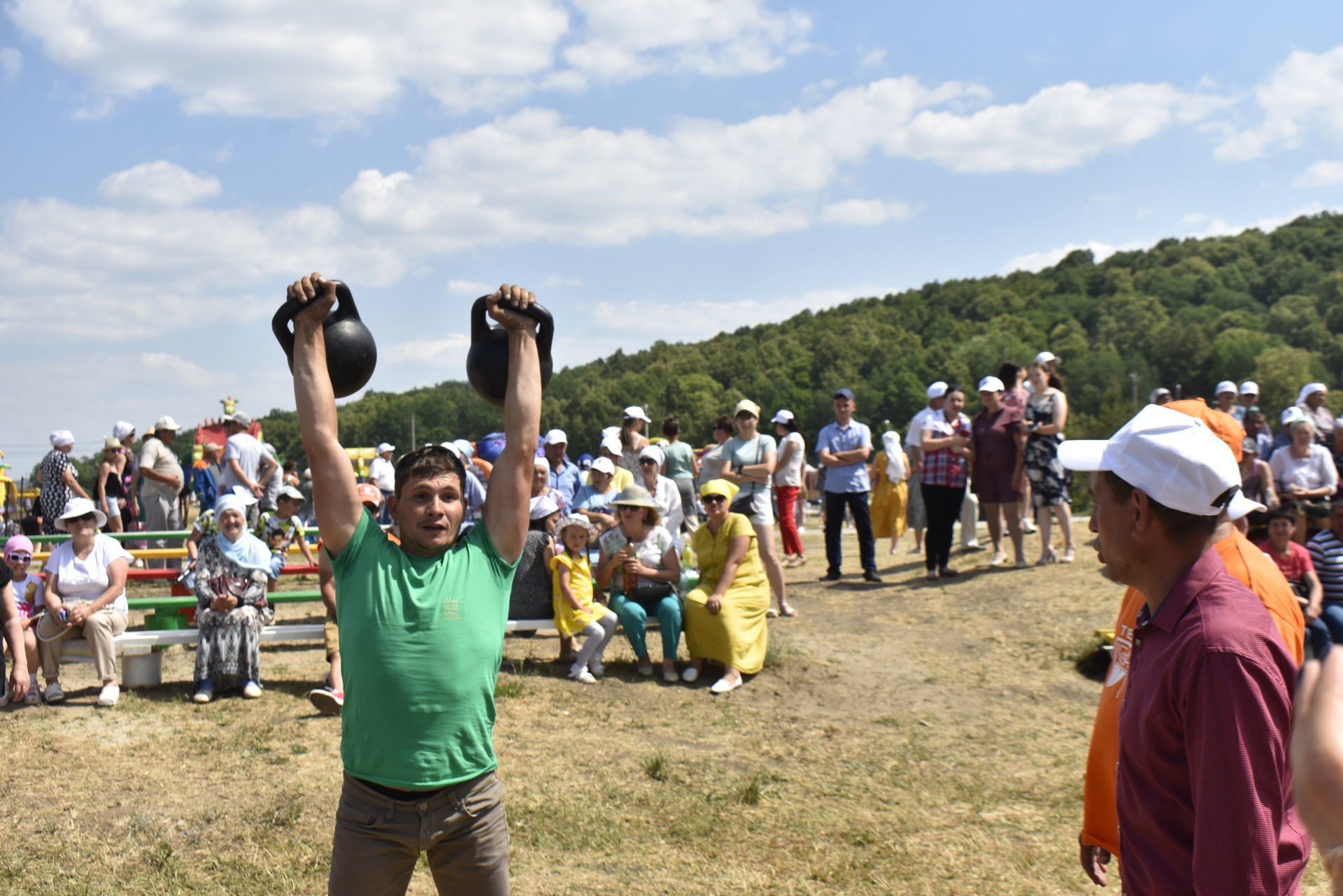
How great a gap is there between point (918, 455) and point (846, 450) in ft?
4.25

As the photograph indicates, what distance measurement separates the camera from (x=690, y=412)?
86.1 m

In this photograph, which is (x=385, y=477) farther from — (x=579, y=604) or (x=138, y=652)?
(x=579, y=604)

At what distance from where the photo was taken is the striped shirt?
7.99m

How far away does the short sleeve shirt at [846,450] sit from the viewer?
11.0m

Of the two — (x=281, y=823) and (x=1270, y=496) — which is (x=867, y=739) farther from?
(x=1270, y=496)

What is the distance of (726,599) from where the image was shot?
26.4 feet

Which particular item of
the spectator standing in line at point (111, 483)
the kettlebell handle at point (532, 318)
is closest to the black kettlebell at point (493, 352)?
the kettlebell handle at point (532, 318)

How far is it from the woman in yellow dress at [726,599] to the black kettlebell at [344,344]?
521cm

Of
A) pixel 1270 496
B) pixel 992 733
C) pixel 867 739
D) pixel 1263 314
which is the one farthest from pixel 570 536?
pixel 1263 314

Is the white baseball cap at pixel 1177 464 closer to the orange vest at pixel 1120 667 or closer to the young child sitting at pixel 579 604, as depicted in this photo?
the orange vest at pixel 1120 667

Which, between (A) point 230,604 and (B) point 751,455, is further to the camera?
(B) point 751,455

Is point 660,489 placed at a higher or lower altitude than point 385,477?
lower

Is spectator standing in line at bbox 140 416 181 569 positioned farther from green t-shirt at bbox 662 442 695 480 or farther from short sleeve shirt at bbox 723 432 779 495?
short sleeve shirt at bbox 723 432 779 495

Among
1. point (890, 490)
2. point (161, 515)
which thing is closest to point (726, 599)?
point (890, 490)
